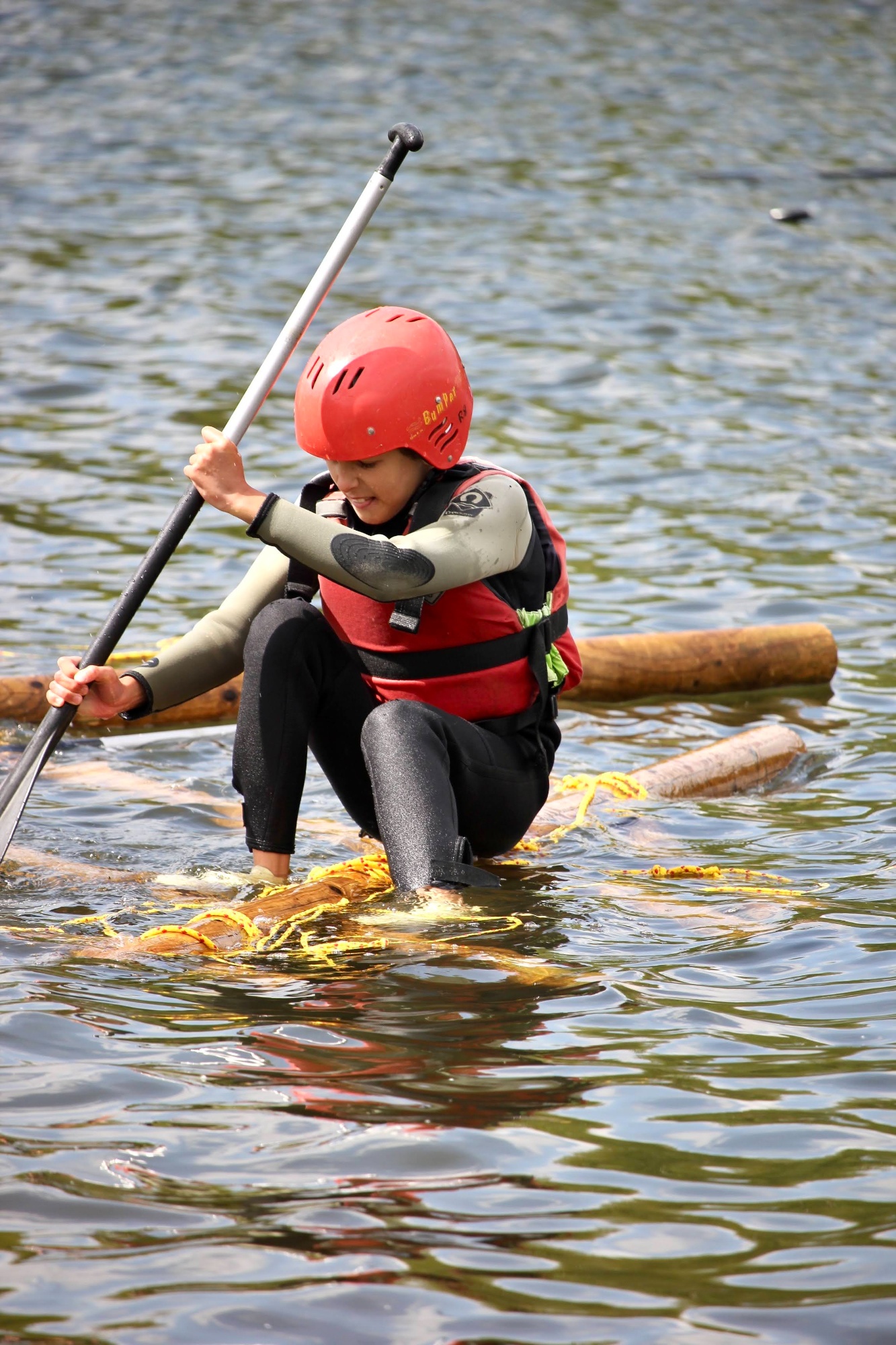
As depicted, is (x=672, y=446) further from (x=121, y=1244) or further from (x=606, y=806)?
(x=121, y=1244)

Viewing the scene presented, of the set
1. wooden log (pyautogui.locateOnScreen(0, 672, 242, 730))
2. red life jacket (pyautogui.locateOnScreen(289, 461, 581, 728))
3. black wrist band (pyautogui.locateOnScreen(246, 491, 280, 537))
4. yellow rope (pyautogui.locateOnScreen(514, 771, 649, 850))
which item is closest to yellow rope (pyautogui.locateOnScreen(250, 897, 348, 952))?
red life jacket (pyautogui.locateOnScreen(289, 461, 581, 728))

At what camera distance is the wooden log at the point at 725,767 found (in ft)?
17.5

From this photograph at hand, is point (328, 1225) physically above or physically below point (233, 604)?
below

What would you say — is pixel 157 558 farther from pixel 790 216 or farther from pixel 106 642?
pixel 790 216

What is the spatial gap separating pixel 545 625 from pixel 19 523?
5.37 meters

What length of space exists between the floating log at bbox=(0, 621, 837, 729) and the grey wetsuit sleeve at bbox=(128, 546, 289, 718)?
6.74ft

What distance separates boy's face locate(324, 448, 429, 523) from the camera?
3.76 metres

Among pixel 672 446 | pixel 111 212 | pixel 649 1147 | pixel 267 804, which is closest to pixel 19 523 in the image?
pixel 672 446

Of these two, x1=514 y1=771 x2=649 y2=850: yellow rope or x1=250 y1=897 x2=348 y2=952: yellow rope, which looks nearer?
x1=250 y1=897 x2=348 y2=952: yellow rope

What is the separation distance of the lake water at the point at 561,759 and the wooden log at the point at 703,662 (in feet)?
0.40

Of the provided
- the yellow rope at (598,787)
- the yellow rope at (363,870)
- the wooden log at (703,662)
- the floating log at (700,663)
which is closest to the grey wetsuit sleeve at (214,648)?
the yellow rope at (363,870)

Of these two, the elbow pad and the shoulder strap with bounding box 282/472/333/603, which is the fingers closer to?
the shoulder strap with bounding box 282/472/333/603

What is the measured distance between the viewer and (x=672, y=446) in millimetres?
10852

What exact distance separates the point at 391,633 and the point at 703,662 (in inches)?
114
